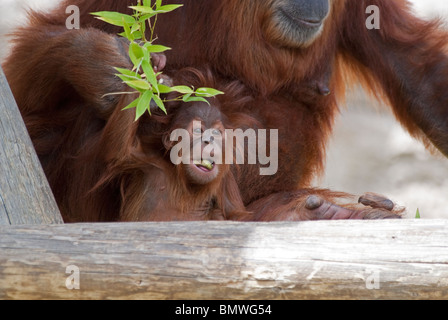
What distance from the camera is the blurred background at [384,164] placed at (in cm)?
571

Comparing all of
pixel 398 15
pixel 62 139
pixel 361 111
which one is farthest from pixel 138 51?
pixel 361 111

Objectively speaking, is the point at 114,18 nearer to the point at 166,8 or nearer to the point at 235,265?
the point at 166,8

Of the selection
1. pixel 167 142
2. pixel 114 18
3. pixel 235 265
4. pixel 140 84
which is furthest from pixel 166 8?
pixel 235 265

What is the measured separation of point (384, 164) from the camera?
6.02 m

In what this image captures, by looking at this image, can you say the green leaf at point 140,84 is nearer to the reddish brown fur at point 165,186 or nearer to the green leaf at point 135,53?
the green leaf at point 135,53

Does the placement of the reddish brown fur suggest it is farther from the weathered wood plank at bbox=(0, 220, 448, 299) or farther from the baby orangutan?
the weathered wood plank at bbox=(0, 220, 448, 299)

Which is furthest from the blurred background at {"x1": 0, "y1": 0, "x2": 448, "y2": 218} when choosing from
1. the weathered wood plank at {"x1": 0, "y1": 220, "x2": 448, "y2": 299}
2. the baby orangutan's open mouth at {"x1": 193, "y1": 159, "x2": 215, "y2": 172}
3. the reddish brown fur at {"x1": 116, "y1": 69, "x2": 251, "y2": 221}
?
the weathered wood plank at {"x1": 0, "y1": 220, "x2": 448, "y2": 299}

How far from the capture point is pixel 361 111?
621 centimetres

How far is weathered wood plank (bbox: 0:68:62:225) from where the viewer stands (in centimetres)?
187

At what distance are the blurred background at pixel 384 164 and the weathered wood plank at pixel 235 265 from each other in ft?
13.4

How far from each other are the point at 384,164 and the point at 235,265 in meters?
4.71

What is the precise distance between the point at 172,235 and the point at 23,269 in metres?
0.31

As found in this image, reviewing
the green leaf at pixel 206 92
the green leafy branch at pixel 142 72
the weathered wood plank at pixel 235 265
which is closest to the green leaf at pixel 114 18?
the green leafy branch at pixel 142 72

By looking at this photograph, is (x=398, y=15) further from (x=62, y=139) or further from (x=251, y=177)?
(x=62, y=139)
